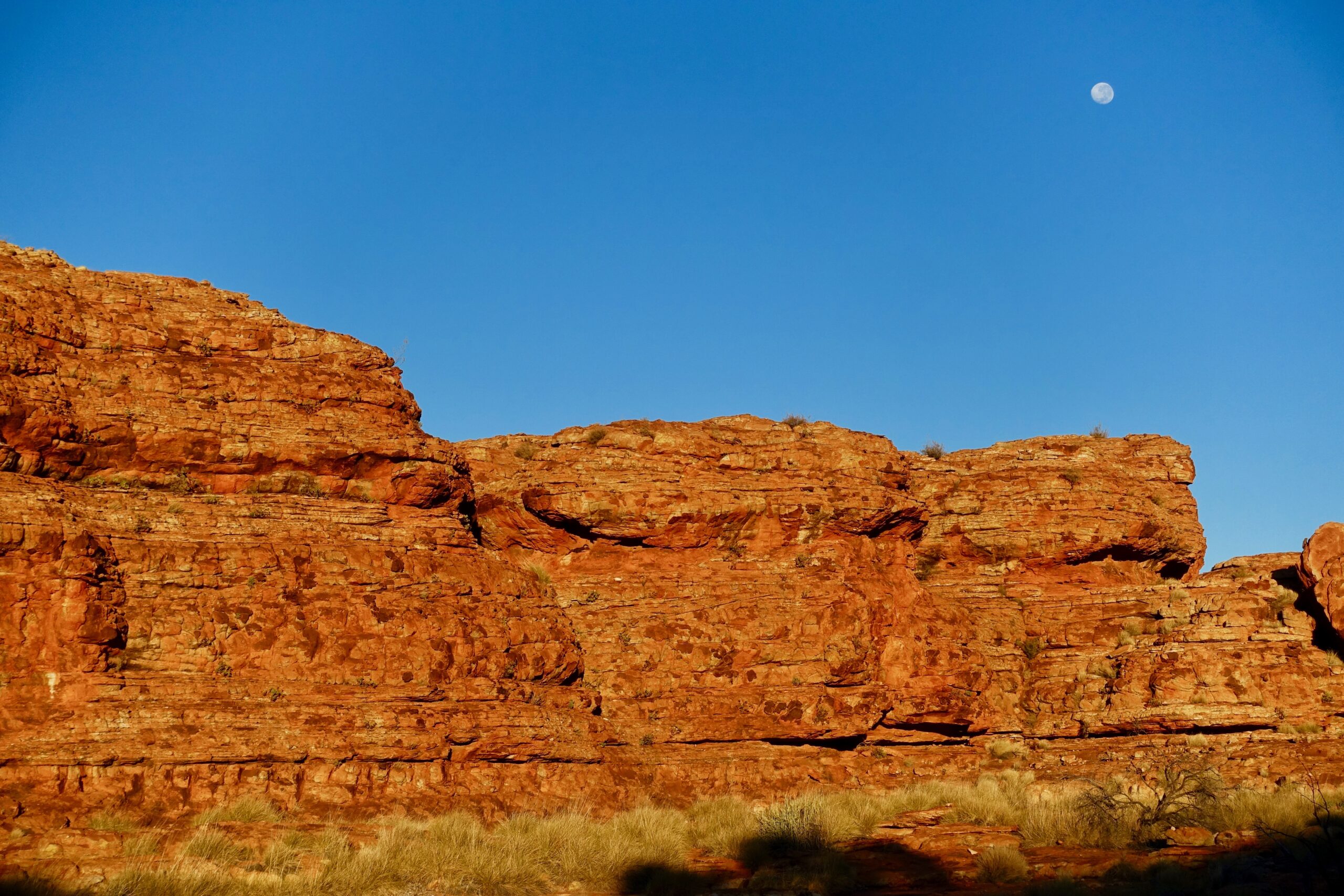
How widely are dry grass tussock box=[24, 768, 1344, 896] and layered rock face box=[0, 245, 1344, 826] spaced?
2.07 meters

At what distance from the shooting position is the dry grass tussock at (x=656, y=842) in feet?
56.5

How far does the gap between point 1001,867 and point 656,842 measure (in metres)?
6.18

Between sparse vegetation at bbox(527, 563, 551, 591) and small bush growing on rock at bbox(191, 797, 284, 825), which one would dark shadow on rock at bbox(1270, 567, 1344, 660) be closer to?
sparse vegetation at bbox(527, 563, 551, 591)

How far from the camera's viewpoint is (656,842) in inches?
834

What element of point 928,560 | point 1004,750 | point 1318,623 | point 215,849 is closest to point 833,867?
point 215,849

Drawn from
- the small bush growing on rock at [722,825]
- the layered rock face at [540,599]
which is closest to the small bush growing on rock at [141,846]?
the layered rock face at [540,599]

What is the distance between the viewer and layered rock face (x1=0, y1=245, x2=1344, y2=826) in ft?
69.5

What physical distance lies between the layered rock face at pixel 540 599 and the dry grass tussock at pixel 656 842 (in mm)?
2073

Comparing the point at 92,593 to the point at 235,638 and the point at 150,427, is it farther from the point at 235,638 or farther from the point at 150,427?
the point at 150,427

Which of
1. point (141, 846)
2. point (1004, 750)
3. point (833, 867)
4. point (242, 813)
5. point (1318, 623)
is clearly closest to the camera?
point (141, 846)

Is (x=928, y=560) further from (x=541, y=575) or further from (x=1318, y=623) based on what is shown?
(x=541, y=575)

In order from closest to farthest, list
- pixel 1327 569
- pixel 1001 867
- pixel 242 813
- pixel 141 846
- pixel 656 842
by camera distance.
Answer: pixel 141 846, pixel 1001 867, pixel 242 813, pixel 656 842, pixel 1327 569

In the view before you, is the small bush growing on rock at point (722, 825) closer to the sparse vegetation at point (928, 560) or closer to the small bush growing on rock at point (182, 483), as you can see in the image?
the sparse vegetation at point (928, 560)

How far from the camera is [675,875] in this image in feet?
63.9
